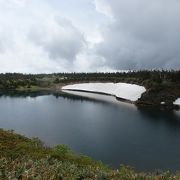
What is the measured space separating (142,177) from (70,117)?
103m

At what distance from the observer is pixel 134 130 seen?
92625mm

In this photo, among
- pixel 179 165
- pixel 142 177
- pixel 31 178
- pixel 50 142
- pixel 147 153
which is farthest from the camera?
pixel 50 142

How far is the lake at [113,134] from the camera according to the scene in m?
63.0

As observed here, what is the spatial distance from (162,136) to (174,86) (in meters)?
95.4

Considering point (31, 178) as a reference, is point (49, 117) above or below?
below

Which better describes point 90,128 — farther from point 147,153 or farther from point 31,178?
point 31,178

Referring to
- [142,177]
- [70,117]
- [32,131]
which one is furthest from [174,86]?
[142,177]

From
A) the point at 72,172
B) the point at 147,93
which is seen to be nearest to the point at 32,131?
the point at 72,172

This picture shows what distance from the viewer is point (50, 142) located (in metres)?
73.2

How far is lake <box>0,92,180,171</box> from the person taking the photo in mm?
63000

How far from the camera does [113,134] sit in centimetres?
8538

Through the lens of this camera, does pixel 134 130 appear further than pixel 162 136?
Yes

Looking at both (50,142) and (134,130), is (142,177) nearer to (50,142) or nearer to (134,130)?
(50,142)

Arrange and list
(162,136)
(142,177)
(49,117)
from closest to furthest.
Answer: (142,177)
(162,136)
(49,117)
